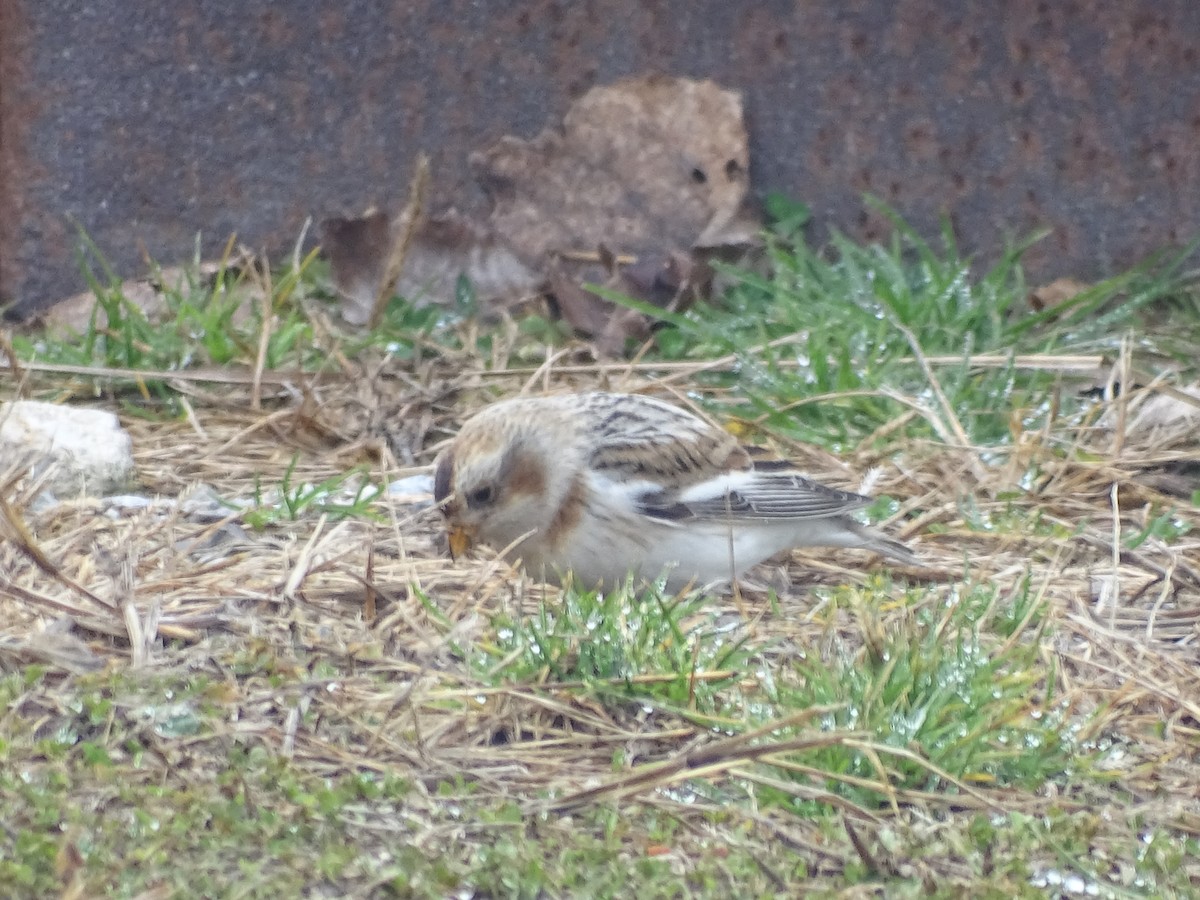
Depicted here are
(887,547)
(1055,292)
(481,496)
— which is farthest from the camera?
(1055,292)

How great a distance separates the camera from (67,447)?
13.4ft

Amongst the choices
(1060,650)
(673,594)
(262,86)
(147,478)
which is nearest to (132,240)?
(262,86)

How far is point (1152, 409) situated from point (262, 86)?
318 centimetres

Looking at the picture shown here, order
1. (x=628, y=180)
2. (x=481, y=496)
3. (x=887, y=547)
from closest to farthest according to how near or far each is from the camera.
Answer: (x=481, y=496) < (x=887, y=547) < (x=628, y=180)

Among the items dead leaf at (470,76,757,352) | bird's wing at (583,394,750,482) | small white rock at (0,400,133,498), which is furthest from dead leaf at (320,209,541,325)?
bird's wing at (583,394,750,482)

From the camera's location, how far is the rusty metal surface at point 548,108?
5.54 metres

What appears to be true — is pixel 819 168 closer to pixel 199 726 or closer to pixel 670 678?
pixel 670 678

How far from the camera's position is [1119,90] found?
5.55 meters

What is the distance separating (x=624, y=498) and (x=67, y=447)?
4.72 ft

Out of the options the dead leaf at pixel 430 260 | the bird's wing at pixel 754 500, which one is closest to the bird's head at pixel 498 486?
the bird's wing at pixel 754 500

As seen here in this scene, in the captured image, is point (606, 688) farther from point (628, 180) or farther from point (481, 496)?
point (628, 180)

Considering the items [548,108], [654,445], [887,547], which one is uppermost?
[548,108]

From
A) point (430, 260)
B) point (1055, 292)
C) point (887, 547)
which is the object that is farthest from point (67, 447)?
point (1055, 292)

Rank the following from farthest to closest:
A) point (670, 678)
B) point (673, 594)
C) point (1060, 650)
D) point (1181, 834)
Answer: point (673, 594) < point (1060, 650) < point (670, 678) < point (1181, 834)
